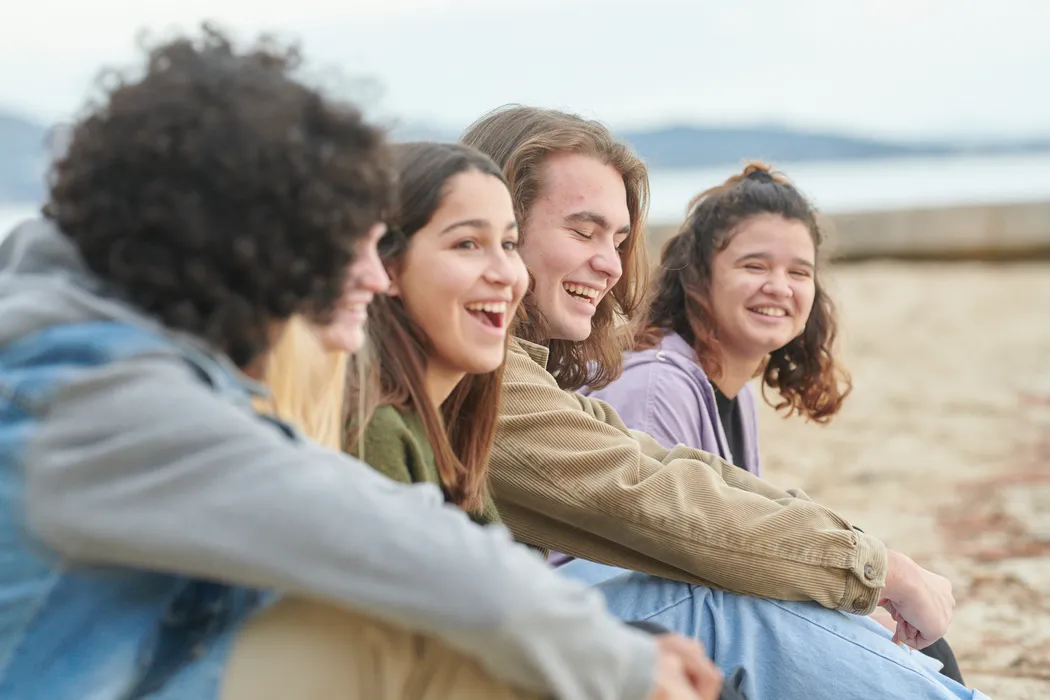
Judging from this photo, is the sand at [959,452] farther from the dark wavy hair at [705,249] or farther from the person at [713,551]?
the person at [713,551]

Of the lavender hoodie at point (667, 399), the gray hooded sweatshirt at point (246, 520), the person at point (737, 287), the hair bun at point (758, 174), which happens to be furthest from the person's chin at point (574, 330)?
the gray hooded sweatshirt at point (246, 520)

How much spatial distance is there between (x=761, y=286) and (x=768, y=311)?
0.07m

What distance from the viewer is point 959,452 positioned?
608 centimetres

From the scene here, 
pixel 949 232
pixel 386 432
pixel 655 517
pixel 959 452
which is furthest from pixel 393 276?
pixel 949 232

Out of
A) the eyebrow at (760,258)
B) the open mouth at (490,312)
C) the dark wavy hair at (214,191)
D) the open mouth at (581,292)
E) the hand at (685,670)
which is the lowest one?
the hand at (685,670)

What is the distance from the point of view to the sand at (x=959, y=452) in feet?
11.9

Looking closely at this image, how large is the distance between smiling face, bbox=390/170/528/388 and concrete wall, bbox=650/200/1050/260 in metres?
11.5

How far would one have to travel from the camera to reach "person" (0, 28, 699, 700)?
1245 millimetres

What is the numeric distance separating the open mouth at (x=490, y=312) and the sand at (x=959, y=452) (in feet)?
5.78

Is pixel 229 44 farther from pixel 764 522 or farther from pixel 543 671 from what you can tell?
pixel 764 522

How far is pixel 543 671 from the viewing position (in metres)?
1.30

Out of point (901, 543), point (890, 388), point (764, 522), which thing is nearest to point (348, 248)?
point (764, 522)

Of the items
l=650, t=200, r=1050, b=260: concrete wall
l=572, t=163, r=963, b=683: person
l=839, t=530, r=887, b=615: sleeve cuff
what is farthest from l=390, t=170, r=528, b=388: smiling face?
l=650, t=200, r=1050, b=260: concrete wall

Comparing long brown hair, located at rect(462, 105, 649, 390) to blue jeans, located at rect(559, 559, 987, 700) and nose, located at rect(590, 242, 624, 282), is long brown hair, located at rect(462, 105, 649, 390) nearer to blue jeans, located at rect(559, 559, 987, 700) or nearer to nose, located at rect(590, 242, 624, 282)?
nose, located at rect(590, 242, 624, 282)
